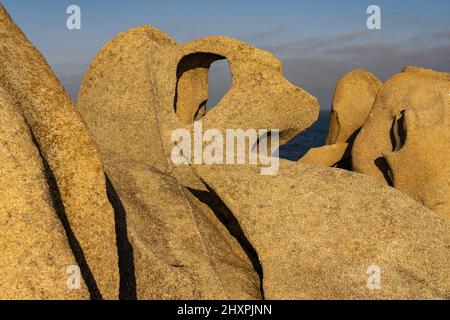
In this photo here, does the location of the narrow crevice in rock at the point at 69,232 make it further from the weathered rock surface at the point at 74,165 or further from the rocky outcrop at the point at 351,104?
the rocky outcrop at the point at 351,104

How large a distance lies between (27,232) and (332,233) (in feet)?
11.5

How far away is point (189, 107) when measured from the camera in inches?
429

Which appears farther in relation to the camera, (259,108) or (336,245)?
(259,108)

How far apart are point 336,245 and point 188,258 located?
162 cm

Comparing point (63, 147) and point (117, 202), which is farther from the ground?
point (63, 147)

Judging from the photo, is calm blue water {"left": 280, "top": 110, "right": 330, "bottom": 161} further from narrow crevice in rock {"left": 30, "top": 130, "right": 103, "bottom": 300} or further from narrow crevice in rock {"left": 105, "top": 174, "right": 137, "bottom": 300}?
narrow crevice in rock {"left": 30, "top": 130, "right": 103, "bottom": 300}

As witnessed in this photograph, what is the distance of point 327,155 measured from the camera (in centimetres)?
1212

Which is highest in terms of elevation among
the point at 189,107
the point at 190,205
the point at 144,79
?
the point at 144,79

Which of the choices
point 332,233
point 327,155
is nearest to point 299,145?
point 327,155

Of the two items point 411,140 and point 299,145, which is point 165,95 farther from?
point 299,145

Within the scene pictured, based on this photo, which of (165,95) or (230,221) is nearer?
(230,221)

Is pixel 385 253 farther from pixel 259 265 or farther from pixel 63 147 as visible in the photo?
pixel 63 147

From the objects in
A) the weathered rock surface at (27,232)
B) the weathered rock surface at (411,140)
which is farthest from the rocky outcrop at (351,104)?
the weathered rock surface at (27,232)

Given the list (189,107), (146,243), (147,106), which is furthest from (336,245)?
(189,107)
